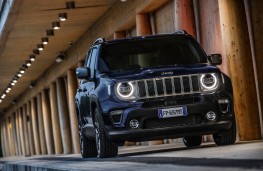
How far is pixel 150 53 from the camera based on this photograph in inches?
544

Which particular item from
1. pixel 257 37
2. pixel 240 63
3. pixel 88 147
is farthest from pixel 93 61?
pixel 257 37

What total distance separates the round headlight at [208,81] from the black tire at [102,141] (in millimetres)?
1800

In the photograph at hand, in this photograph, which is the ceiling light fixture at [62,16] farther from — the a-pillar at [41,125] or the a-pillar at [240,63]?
the a-pillar at [41,125]

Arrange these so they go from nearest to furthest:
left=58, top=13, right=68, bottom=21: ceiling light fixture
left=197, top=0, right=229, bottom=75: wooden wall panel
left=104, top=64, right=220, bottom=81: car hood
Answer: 1. left=104, top=64, right=220, bottom=81: car hood
2. left=197, top=0, right=229, bottom=75: wooden wall panel
3. left=58, top=13, right=68, bottom=21: ceiling light fixture

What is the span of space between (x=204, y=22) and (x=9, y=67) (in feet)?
81.9

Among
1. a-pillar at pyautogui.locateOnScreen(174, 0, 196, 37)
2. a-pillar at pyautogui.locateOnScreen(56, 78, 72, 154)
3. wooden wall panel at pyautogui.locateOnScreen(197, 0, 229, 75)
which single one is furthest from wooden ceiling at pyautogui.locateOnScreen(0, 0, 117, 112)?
wooden wall panel at pyautogui.locateOnScreen(197, 0, 229, 75)

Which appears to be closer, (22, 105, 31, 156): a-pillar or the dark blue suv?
the dark blue suv

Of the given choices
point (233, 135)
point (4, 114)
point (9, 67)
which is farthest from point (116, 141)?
point (4, 114)

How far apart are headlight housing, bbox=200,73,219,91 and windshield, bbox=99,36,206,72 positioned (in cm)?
98

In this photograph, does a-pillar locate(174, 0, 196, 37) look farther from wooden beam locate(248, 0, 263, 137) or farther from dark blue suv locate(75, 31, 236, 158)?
dark blue suv locate(75, 31, 236, 158)

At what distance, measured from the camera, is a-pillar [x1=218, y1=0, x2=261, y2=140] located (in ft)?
56.2

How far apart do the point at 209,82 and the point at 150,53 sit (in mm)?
1607

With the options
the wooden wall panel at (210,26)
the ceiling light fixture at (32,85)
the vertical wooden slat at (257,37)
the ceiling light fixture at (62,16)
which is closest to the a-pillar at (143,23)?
the ceiling light fixture at (62,16)

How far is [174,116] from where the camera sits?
12336 mm
